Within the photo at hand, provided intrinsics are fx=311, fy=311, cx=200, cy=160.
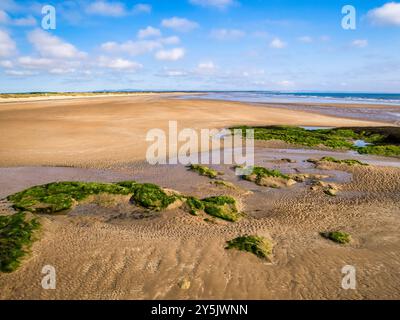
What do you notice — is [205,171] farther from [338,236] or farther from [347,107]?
[347,107]

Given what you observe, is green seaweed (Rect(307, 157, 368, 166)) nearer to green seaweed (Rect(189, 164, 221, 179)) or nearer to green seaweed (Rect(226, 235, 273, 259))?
green seaweed (Rect(189, 164, 221, 179))

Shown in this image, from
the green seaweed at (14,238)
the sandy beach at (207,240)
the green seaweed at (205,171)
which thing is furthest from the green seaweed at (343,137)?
the green seaweed at (14,238)

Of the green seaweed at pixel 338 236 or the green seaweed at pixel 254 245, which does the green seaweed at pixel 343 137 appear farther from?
the green seaweed at pixel 254 245

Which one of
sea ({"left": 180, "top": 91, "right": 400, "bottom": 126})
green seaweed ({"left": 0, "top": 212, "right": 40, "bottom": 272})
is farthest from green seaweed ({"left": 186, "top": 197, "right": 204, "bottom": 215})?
sea ({"left": 180, "top": 91, "right": 400, "bottom": 126})

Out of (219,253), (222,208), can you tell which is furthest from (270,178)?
(219,253)
